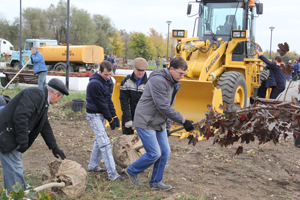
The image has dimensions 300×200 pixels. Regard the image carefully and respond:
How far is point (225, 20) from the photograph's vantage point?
29.3 feet

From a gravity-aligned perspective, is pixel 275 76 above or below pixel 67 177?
above

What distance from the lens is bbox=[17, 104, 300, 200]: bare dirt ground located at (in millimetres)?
3994

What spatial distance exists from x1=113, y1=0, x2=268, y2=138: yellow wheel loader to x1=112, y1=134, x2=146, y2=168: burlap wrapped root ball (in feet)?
6.38

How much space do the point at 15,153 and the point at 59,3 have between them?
51130mm

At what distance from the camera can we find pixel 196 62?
8.02 meters

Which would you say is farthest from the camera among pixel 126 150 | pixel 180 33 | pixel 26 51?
pixel 26 51

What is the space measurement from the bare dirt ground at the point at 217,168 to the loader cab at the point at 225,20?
3494mm

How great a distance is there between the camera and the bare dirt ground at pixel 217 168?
3994mm

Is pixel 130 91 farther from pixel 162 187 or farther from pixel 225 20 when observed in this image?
pixel 225 20

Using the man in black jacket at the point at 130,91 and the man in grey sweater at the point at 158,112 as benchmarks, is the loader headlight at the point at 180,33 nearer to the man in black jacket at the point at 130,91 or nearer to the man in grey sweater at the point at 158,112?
the man in black jacket at the point at 130,91

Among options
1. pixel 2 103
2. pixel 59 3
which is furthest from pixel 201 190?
pixel 59 3

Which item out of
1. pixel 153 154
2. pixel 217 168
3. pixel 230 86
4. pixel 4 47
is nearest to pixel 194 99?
pixel 230 86

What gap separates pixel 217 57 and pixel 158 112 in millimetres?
4850

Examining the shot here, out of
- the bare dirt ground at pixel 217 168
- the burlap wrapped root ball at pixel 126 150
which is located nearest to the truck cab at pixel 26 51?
the bare dirt ground at pixel 217 168
